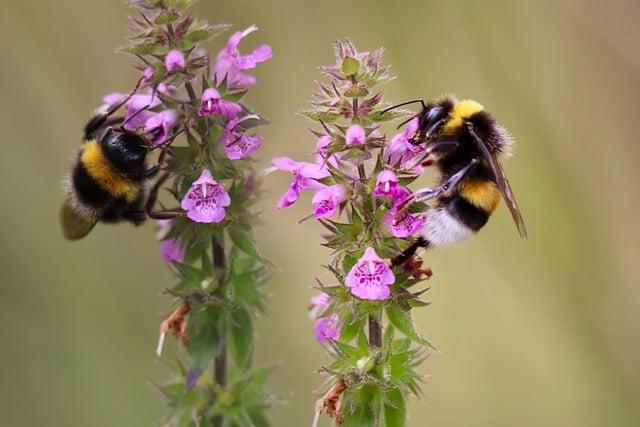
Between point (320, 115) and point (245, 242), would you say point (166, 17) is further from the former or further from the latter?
point (245, 242)

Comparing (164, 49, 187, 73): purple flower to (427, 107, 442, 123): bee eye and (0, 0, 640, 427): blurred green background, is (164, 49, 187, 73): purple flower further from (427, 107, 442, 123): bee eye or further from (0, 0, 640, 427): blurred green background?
(0, 0, 640, 427): blurred green background

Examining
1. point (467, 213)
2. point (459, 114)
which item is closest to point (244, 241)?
point (467, 213)

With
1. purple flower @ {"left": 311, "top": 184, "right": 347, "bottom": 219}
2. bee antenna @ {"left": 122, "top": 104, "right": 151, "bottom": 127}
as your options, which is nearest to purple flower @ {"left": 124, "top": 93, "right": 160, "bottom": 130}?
bee antenna @ {"left": 122, "top": 104, "right": 151, "bottom": 127}

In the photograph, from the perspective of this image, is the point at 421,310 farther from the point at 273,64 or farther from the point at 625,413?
the point at 273,64

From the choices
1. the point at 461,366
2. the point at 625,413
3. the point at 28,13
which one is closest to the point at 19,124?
the point at 28,13

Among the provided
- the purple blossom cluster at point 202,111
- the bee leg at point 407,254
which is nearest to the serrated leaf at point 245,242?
the purple blossom cluster at point 202,111

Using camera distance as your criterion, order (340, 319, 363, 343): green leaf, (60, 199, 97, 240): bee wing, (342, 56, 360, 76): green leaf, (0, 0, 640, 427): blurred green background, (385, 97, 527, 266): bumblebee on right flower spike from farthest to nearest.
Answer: (0, 0, 640, 427): blurred green background
(60, 199, 97, 240): bee wing
(385, 97, 527, 266): bumblebee on right flower spike
(340, 319, 363, 343): green leaf
(342, 56, 360, 76): green leaf
